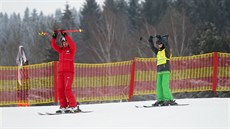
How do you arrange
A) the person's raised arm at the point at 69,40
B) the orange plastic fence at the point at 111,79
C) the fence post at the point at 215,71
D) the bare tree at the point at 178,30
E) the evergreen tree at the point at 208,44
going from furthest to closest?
the bare tree at the point at 178,30, the evergreen tree at the point at 208,44, the orange plastic fence at the point at 111,79, the fence post at the point at 215,71, the person's raised arm at the point at 69,40

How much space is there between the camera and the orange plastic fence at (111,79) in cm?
1808

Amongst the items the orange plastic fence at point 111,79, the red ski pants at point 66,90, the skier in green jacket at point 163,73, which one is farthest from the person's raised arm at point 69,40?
the orange plastic fence at point 111,79

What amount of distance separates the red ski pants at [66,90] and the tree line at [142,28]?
29951 mm

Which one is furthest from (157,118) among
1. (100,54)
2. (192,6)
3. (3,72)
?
(192,6)

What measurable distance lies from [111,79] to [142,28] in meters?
47.1

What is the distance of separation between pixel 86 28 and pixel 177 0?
1367cm

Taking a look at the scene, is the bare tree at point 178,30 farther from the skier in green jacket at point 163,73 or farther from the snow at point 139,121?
the snow at point 139,121

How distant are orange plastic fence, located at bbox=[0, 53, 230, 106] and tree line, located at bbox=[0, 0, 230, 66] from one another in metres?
20.7

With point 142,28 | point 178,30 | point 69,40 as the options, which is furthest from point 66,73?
point 142,28

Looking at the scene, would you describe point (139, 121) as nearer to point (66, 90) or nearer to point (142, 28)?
point (66, 90)

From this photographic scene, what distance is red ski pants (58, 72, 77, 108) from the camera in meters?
10.5

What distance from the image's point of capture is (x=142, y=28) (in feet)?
216

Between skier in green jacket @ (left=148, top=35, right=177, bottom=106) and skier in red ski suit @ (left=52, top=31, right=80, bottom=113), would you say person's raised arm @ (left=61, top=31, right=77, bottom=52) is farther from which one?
skier in green jacket @ (left=148, top=35, right=177, bottom=106)

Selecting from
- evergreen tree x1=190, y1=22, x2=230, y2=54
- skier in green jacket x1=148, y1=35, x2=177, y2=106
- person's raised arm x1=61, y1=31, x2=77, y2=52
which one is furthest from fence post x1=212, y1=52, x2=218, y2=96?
evergreen tree x1=190, y1=22, x2=230, y2=54
